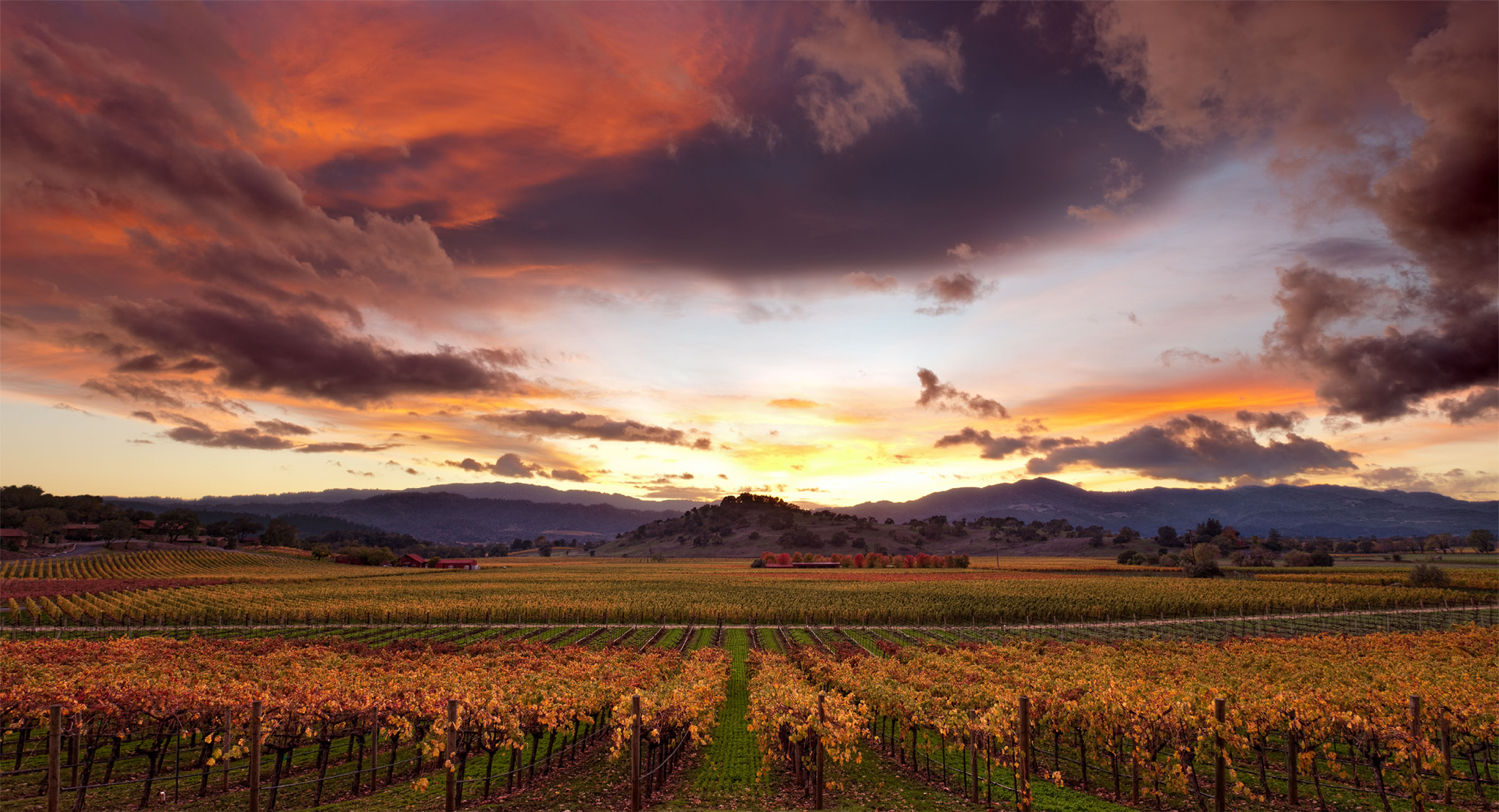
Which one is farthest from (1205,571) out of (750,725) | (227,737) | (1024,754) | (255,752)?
(227,737)

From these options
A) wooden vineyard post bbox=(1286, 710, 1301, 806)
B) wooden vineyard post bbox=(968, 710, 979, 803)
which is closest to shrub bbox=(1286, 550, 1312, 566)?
wooden vineyard post bbox=(1286, 710, 1301, 806)

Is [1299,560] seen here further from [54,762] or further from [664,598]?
[54,762]

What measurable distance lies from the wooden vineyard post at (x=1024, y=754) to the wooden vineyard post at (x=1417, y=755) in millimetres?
8244

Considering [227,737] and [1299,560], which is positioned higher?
[227,737]

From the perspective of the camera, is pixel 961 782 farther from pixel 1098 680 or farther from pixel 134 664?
pixel 134 664

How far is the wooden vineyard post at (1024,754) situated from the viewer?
1605 cm

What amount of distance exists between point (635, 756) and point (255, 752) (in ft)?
30.5

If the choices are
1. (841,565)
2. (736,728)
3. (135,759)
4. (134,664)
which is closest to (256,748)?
(135,759)

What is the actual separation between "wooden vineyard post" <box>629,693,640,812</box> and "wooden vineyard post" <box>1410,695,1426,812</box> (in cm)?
1765

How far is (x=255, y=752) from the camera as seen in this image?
16422 millimetres

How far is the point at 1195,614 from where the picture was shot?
71.2 m

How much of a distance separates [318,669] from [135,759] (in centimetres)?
576

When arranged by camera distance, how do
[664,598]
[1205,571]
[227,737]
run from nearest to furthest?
[227,737]
[664,598]
[1205,571]

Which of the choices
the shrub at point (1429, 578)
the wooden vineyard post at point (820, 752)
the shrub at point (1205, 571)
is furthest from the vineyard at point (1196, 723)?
the shrub at point (1205, 571)
